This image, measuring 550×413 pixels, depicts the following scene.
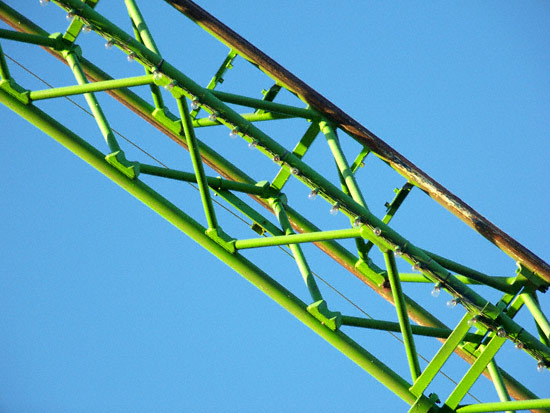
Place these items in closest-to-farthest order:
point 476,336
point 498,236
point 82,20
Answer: point 82,20, point 498,236, point 476,336

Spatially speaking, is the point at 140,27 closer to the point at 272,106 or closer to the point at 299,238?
the point at 272,106

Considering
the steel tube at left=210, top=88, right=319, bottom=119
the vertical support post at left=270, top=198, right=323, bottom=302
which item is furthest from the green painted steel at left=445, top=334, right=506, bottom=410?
the steel tube at left=210, top=88, right=319, bottom=119

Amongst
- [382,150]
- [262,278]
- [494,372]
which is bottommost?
[262,278]

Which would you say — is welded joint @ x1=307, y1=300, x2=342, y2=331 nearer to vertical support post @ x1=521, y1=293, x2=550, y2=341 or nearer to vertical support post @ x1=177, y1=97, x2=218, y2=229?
vertical support post @ x1=177, y1=97, x2=218, y2=229

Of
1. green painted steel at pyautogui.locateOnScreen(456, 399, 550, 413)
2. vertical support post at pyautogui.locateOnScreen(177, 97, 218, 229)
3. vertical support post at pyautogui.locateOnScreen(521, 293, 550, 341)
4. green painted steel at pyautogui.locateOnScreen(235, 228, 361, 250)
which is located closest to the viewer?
vertical support post at pyautogui.locateOnScreen(177, 97, 218, 229)

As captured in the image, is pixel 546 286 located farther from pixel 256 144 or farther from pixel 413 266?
pixel 256 144

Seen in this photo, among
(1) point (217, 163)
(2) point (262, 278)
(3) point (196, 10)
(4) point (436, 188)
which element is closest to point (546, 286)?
(4) point (436, 188)
